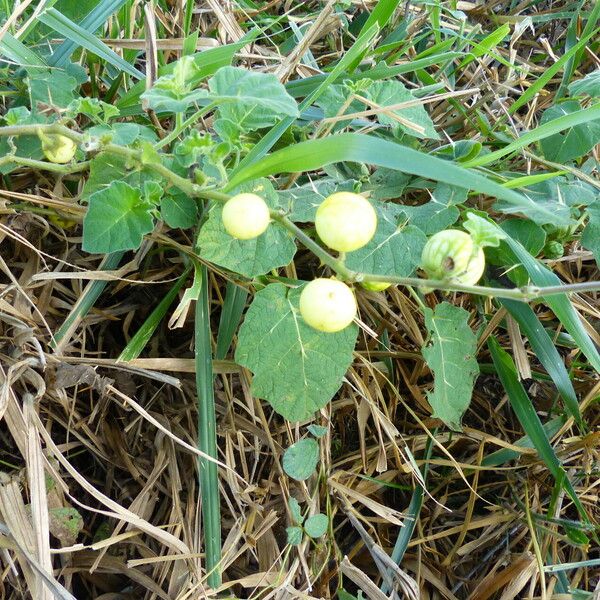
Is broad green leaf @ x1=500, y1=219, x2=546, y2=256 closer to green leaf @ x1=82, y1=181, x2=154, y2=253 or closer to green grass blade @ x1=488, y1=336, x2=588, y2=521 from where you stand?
green grass blade @ x1=488, y1=336, x2=588, y2=521

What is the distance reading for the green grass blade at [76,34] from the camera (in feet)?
2.98

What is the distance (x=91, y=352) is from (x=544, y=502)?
831mm

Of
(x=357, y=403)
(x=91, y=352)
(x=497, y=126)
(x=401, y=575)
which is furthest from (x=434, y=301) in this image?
(x=91, y=352)

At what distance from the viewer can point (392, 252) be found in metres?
0.85

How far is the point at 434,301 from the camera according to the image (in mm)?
1101

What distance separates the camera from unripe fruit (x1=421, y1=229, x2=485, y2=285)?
0.62 metres

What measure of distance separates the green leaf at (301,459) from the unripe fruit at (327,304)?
16.5 inches

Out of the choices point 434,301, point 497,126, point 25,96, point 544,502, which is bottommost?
point 544,502

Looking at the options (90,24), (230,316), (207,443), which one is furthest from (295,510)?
(90,24)

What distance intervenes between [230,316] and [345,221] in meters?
0.39

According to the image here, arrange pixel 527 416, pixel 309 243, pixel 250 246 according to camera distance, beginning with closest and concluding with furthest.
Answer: pixel 309 243
pixel 250 246
pixel 527 416

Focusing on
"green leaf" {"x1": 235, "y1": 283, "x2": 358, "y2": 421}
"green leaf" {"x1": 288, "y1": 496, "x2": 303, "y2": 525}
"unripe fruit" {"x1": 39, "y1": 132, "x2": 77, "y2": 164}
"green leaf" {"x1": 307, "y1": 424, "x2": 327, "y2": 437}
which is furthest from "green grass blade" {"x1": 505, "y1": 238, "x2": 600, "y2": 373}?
"unripe fruit" {"x1": 39, "y1": 132, "x2": 77, "y2": 164}

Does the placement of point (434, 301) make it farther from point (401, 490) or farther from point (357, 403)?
point (401, 490)

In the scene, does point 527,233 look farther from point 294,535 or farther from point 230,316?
point 294,535
